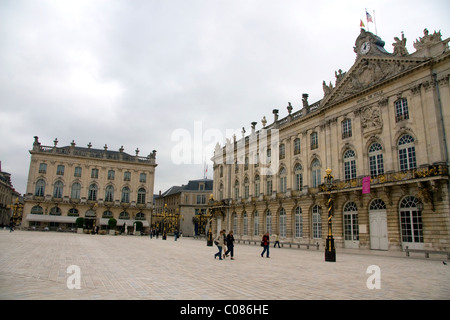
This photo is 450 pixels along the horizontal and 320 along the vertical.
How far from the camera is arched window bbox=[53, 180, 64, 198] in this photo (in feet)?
200

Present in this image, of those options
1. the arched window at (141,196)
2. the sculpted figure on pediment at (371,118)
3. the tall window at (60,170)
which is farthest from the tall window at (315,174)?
the tall window at (60,170)

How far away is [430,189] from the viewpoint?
22766mm

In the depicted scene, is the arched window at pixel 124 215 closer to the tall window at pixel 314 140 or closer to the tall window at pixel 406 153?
the tall window at pixel 314 140

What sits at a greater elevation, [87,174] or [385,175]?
[87,174]

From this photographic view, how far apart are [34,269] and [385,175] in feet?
78.7

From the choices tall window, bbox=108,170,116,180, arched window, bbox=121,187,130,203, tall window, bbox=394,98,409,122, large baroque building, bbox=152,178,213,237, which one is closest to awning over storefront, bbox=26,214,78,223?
arched window, bbox=121,187,130,203

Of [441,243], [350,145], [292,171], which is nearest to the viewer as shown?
[441,243]

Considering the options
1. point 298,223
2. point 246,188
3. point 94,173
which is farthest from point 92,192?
point 298,223

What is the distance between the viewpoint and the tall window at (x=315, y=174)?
113ft

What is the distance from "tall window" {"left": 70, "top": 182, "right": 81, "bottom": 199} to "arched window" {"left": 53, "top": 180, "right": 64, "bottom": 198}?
1.85 meters

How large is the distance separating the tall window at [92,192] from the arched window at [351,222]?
4917 centimetres
